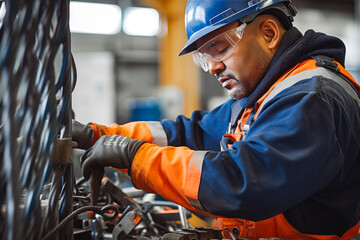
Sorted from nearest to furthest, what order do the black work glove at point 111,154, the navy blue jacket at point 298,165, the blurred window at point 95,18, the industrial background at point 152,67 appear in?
the navy blue jacket at point 298,165
the black work glove at point 111,154
the industrial background at point 152,67
the blurred window at point 95,18

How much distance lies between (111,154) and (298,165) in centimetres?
61

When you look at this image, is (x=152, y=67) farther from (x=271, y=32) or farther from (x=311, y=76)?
(x=311, y=76)

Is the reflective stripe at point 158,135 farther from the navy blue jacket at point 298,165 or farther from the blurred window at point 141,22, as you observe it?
the blurred window at point 141,22

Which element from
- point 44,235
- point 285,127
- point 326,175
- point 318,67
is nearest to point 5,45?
point 44,235

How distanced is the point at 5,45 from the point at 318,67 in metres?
1.11

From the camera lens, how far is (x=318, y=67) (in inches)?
61.7

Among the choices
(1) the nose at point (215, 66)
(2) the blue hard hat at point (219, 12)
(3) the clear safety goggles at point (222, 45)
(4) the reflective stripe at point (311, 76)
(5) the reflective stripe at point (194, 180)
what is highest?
(2) the blue hard hat at point (219, 12)

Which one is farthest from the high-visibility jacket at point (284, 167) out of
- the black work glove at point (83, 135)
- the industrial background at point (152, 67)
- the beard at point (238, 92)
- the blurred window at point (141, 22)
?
the blurred window at point (141, 22)

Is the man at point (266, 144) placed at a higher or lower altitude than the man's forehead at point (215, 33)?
lower

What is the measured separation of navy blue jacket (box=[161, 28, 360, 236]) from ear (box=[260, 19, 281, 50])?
358mm

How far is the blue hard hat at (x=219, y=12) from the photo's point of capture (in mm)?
1699

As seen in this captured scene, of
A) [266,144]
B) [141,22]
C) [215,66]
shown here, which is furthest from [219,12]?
[141,22]

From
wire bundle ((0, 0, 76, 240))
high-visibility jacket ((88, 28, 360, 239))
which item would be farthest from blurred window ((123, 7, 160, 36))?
wire bundle ((0, 0, 76, 240))

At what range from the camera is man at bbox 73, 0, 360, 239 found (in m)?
1.30
